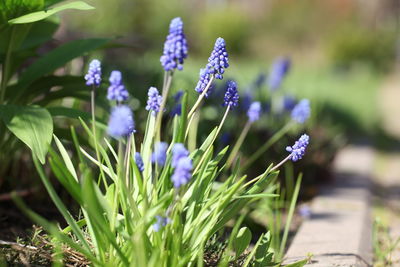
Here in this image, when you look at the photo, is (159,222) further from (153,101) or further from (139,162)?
(153,101)

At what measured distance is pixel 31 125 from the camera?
2080 millimetres

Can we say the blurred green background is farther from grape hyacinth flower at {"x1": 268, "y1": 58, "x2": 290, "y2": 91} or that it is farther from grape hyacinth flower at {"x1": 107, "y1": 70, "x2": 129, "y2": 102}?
grape hyacinth flower at {"x1": 107, "y1": 70, "x2": 129, "y2": 102}

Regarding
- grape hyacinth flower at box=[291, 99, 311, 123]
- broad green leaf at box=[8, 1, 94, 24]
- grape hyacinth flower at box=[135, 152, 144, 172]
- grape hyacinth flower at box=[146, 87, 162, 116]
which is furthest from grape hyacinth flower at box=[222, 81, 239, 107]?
grape hyacinth flower at box=[291, 99, 311, 123]

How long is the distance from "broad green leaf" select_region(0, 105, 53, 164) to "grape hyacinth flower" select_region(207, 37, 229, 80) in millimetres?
603

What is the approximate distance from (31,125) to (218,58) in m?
0.73

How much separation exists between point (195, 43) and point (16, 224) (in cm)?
1906

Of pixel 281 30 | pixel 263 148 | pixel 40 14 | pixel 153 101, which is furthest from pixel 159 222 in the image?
pixel 281 30

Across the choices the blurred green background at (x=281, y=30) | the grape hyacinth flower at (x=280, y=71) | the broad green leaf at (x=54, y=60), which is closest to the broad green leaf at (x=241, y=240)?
A: the broad green leaf at (x=54, y=60)

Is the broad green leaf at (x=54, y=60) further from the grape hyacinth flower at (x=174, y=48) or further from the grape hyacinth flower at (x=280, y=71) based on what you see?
the grape hyacinth flower at (x=280, y=71)

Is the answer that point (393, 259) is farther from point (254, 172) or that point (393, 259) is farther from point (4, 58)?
point (4, 58)

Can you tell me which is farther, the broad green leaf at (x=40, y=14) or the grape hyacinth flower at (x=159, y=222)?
the broad green leaf at (x=40, y=14)

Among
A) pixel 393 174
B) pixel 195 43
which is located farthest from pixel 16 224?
pixel 195 43

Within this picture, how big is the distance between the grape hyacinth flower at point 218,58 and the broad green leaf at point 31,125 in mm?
603

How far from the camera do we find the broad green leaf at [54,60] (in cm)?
256
